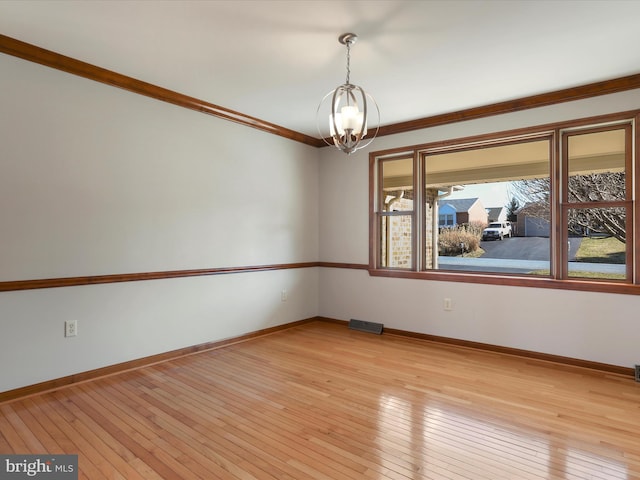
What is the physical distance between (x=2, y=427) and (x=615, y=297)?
4761mm

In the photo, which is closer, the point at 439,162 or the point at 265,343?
the point at 265,343

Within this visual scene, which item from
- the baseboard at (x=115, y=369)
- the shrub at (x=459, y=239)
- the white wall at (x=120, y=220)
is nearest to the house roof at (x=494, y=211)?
the shrub at (x=459, y=239)

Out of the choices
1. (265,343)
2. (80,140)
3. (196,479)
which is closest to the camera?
(196,479)

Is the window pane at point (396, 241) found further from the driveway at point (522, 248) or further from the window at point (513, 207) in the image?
the driveway at point (522, 248)

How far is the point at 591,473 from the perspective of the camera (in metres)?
1.86

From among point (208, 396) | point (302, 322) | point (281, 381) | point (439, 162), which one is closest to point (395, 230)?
point (439, 162)

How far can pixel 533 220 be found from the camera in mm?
3818

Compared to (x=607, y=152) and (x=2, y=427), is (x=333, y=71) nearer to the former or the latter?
(x=607, y=152)

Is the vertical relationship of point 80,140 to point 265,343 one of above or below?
above

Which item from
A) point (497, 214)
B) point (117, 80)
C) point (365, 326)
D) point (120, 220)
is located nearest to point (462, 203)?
point (497, 214)

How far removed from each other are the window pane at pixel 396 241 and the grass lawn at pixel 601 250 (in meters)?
1.79

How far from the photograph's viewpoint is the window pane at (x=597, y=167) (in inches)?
132

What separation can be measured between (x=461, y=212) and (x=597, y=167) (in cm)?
134

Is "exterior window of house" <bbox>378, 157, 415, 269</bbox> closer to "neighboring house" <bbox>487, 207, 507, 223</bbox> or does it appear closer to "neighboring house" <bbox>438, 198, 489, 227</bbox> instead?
"neighboring house" <bbox>438, 198, 489, 227</bbox>
